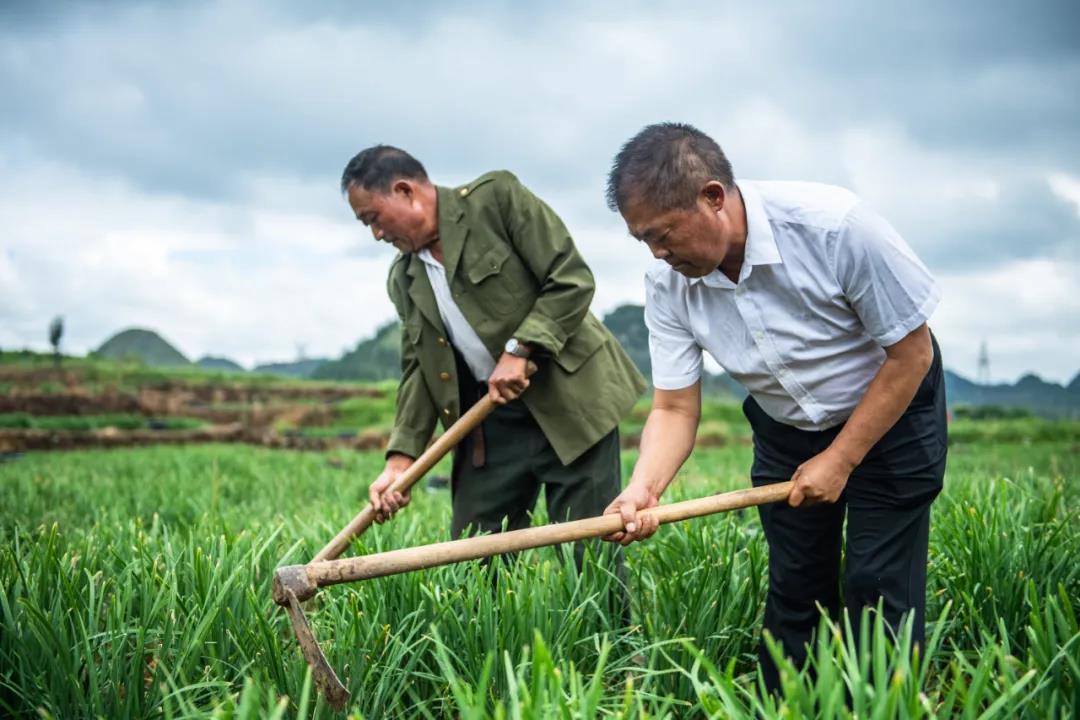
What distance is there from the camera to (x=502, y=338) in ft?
11.1

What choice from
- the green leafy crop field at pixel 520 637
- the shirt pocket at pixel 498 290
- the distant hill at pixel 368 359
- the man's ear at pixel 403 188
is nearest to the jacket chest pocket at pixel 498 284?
the shirt pocket at pixel 498 290

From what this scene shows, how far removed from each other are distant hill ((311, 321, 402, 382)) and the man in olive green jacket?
1950 inches

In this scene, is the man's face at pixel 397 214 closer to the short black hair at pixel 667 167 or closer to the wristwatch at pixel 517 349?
the wristwatch at pixel 517 349

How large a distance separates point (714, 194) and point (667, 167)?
0.15 meters

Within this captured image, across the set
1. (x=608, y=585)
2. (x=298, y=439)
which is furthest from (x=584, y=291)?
(x=298, y=439)

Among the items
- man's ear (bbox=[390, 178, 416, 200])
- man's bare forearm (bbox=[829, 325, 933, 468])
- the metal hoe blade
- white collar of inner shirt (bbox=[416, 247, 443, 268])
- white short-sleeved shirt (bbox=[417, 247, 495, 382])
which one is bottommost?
the metal hoe blade

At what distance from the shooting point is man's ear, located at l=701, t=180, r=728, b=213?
2158 millimetres

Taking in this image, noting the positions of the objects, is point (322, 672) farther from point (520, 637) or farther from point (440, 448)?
point (440, 448)

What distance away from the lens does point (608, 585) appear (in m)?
2.91

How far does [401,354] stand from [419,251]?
0.46 meters

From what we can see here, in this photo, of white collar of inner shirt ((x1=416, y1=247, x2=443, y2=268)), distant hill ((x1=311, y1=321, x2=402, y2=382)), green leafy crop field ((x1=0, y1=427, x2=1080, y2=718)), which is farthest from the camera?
distant hill ((x1=311, y1=321, x2=402, y2=382))

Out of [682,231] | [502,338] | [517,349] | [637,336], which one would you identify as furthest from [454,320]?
[637,336]

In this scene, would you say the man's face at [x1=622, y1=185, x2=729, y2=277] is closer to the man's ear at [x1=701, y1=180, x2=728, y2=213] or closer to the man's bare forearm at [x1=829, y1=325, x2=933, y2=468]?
the man's ear at [x1=701, y1=180, x2=728, y2=213]

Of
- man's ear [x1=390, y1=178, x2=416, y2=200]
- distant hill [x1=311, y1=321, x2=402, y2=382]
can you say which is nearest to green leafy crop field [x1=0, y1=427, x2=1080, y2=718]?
man's ear [x1=390, y1=178, x2=416, y2=200]
